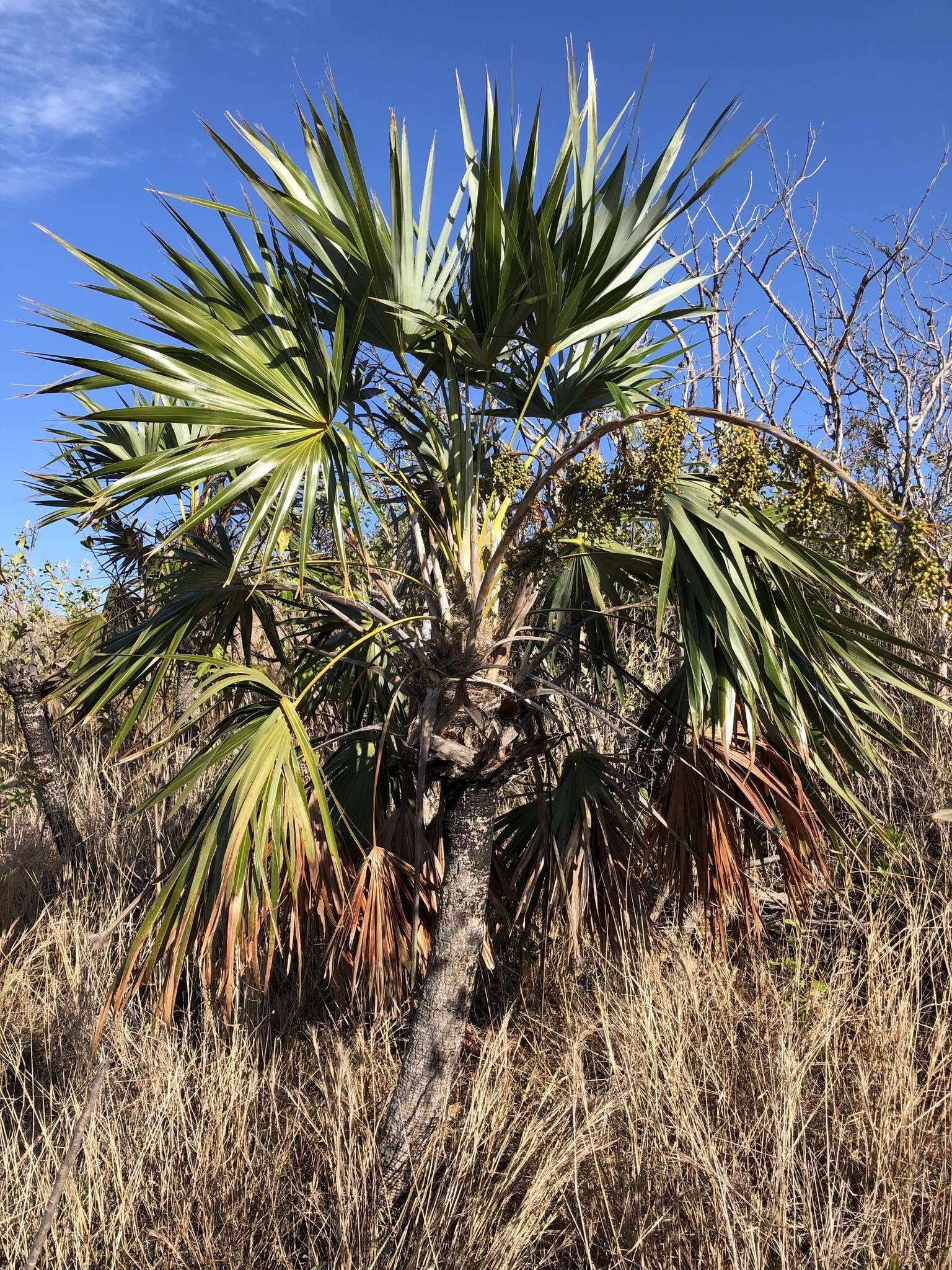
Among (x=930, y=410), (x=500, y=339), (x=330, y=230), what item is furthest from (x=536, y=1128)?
(x=930, y=410)

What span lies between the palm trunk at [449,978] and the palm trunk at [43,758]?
11.0ft

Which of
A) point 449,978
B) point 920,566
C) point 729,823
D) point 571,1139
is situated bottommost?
point 571,1139

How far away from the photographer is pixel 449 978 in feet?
10.6

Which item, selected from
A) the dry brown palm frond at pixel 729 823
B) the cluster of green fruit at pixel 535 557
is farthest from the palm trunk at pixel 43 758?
the dry brown palm frond at pixel 729 823

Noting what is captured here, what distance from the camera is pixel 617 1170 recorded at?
246 cm

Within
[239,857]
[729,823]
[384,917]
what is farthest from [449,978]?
[729,823]

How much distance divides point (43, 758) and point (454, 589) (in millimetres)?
3721

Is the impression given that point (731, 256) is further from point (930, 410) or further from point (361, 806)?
point (361, 806)

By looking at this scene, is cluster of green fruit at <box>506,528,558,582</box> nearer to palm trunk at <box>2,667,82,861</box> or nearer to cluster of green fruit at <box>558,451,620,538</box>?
cluster of green fruit at <box>558,451,620,538</box>

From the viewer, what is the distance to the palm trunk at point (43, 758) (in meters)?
5.52

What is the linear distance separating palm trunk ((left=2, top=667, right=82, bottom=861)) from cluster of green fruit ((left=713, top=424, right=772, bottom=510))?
4.67 m

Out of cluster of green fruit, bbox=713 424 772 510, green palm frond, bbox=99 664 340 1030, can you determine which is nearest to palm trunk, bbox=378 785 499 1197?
green palm frond, bbox=99 664 340 1030

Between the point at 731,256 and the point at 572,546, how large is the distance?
420 cm

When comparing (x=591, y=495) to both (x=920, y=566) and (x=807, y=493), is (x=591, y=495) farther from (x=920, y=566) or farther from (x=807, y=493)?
(x=920, y=566)
